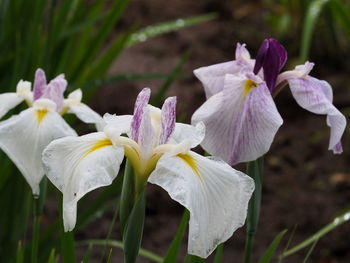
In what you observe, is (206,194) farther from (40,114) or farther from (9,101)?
(9,101)

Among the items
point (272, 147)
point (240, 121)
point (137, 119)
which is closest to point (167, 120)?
point (137, 119)

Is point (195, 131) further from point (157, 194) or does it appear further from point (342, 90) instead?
point (342, 90)

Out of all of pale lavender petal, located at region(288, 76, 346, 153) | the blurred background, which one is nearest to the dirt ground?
the blurred background

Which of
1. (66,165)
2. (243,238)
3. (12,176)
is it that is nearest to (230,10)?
(243,238)

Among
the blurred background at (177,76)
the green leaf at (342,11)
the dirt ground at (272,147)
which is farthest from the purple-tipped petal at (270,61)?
the dirt ground at (272,147)

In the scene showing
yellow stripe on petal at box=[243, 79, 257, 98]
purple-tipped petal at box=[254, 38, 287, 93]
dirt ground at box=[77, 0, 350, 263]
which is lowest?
dirt ground at box=[77, 0, 350, 263]

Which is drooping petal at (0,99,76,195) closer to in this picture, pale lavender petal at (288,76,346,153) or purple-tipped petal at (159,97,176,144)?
purple-tipped petal at (159,97,176,144)

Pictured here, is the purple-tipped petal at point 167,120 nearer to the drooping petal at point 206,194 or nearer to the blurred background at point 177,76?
the drooping petal at point 206,194
